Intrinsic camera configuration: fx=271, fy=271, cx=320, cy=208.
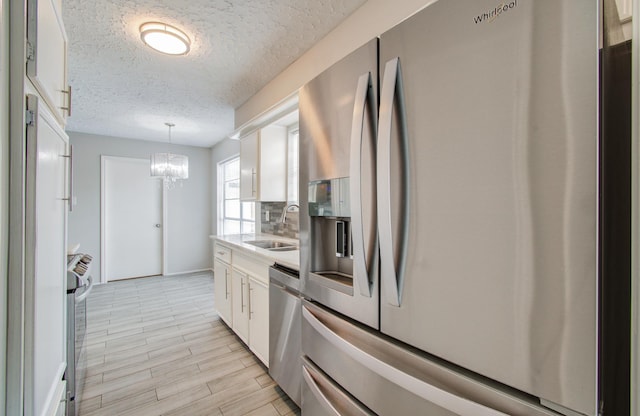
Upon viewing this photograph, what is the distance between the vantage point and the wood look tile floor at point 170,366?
1812 mm

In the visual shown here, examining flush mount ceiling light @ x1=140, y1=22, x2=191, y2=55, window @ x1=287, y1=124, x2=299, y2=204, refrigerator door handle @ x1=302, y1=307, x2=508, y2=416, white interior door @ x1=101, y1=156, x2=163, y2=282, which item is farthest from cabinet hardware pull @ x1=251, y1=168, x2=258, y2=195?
white interior door @ x1=101, y1=156, x2=163, y2=282

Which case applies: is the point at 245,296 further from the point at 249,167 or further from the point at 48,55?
the point at 48,55

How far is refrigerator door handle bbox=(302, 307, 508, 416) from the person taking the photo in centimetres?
70

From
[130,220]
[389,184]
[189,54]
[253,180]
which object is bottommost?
[130,220]

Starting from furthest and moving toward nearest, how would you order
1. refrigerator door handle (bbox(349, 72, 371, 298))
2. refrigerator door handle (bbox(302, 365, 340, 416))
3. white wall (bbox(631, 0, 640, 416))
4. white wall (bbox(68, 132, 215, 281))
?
white wall (bbox(68, 132, 215, 281))
refrigerator door handle (bbox(302, 365, 340, 416))
refrigerator door handle (bbox(349, 72, 371, 298))
white wall (bbox(631, 0, 640, 416))

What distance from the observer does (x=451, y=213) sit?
29.3 inches

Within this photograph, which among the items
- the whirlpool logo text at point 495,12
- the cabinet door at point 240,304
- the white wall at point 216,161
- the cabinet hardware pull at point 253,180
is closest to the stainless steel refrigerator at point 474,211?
the whirlpool logo text at point 495,12

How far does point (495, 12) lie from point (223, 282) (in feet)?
9.75

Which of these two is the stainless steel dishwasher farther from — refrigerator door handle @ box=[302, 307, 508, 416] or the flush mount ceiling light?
the flush mount ceiling light

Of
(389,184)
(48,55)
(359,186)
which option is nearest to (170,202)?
(48,55)

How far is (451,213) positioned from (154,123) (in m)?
4.49

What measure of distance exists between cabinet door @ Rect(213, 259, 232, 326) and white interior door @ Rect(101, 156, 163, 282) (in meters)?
2.82

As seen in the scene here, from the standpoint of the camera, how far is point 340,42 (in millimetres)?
1799

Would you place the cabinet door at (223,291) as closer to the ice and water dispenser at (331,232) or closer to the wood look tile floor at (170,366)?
the wood look tile floor at (170,366)
